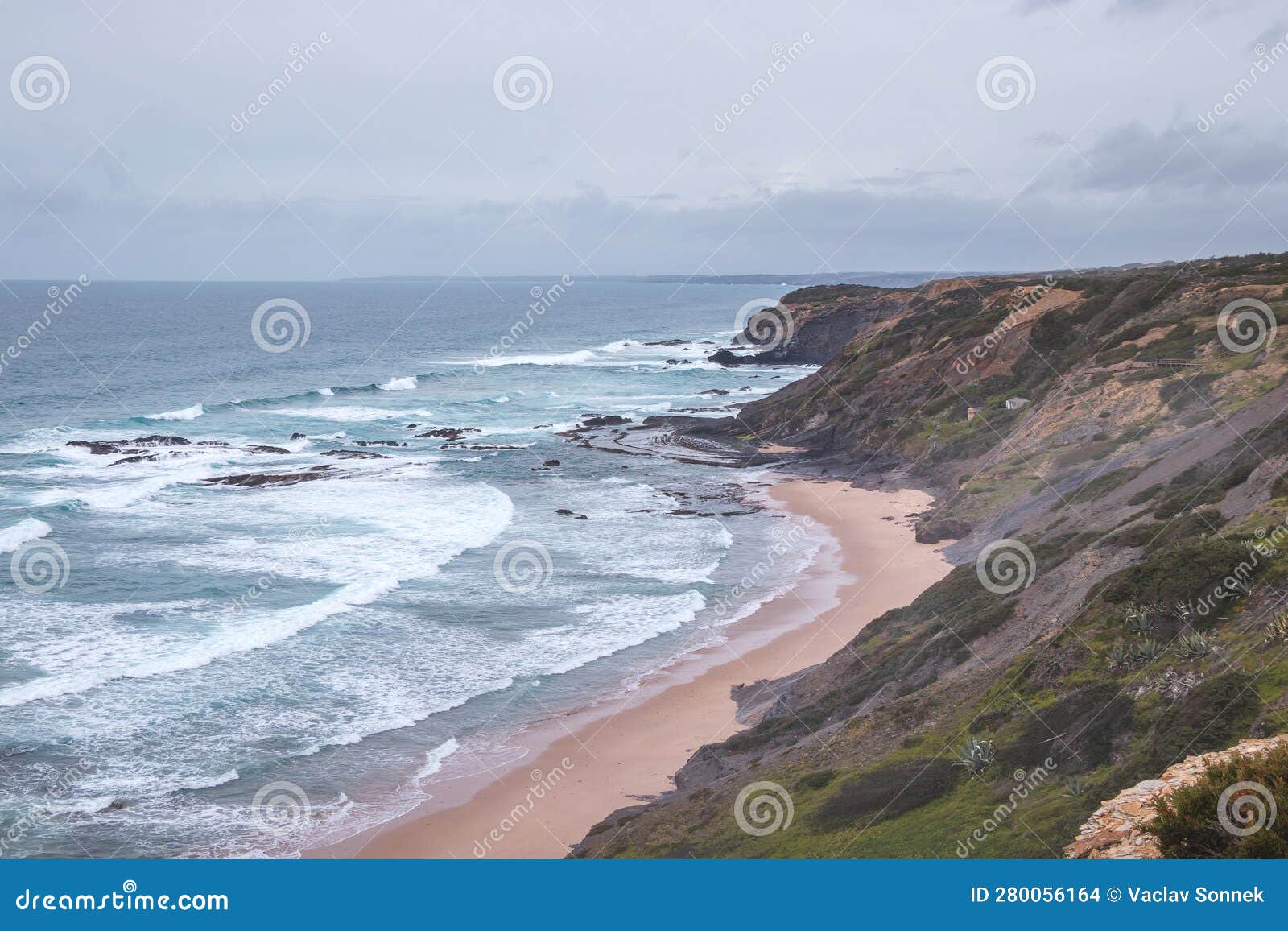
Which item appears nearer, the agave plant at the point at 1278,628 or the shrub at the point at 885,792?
the agave plant at the point at 1278,628

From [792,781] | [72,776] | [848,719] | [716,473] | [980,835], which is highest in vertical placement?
[716,473]

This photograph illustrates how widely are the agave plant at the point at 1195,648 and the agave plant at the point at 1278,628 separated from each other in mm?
777

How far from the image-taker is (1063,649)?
16.5 meters

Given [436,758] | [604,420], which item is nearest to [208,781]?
[436,758]

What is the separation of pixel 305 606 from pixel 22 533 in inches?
630

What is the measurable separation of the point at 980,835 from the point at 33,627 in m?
26.2

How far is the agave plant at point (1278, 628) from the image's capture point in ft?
45.4

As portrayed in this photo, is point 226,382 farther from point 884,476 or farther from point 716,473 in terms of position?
point 884,476

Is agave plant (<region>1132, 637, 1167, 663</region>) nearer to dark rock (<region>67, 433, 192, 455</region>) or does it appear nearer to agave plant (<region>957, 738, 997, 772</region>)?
agave plant (<region>957, 738, 997, 772</region>)

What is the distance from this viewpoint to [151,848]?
18.0m

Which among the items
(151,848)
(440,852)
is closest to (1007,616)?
(440,852)

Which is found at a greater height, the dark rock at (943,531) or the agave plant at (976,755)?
the dark rock at (943,531)

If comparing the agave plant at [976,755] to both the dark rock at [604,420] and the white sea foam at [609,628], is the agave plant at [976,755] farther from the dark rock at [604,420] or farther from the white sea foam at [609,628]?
the dark rock at [604,420]

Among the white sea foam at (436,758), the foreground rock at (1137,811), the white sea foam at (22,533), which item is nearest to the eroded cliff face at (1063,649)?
the foreground rock at (1137,811)
